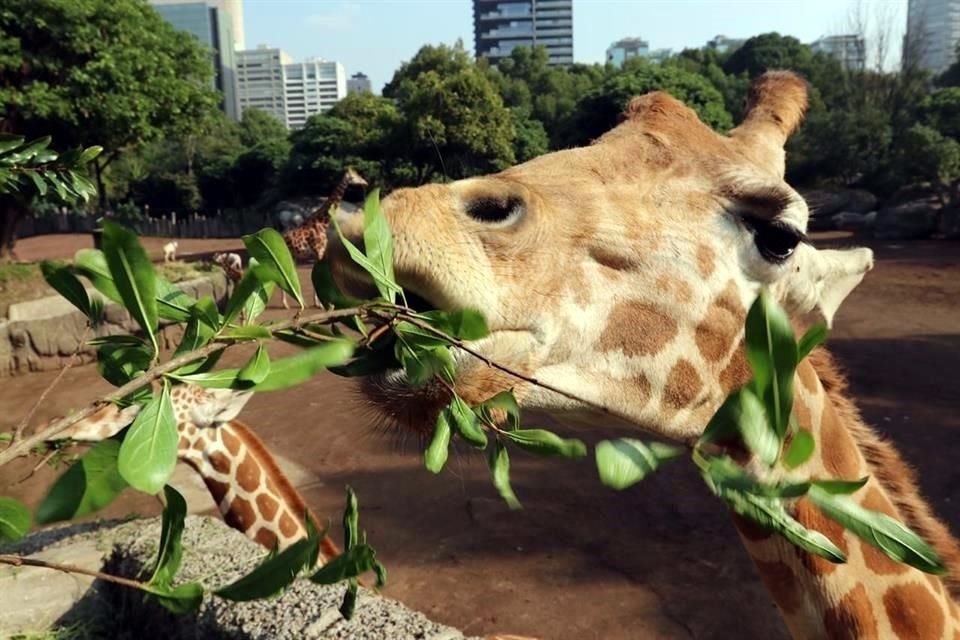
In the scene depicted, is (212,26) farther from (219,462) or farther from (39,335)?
(219,462)

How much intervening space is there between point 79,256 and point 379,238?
1.34ft

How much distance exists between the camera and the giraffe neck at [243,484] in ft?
14.9

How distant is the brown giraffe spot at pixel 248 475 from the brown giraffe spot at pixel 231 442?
3.3 inches

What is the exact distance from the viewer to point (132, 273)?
0.80 meters

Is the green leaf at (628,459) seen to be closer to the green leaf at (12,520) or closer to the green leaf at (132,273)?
the green leaf at (132,273)

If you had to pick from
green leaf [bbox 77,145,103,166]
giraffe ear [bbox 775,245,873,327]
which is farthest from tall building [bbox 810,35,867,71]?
green leaf [bbox 77,145,103,166]

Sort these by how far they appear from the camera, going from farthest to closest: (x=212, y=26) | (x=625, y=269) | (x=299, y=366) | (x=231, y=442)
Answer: (x=212, y=26), (x=231, y=442), (x=625, y=269), (x=299, y=366)

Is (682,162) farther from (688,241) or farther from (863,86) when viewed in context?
(863,86)

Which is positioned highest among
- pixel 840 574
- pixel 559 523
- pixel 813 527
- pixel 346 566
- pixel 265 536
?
pixel 346 566

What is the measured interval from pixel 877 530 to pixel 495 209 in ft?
3.22

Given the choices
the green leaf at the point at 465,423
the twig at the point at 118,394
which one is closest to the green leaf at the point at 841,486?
the green leaf at the point at 465,423

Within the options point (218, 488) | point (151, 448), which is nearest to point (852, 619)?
point (151, 448)

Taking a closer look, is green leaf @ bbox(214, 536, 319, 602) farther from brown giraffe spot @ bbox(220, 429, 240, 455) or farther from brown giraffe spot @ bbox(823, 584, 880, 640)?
brown giraffe spot @ bbox(220, 429, 240, 455)

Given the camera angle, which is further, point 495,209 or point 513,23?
point 513,23
